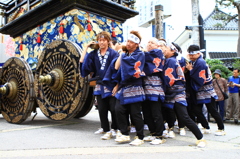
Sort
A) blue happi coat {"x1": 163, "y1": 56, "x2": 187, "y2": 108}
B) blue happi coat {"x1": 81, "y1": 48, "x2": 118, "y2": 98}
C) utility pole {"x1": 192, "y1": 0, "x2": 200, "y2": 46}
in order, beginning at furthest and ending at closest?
utility pole {"x1": 192, "y1": 0, "x2": 200, "y2": 46}, blue happi coat {"x1": 81, "y1": 48, "x2": 118, "y2": 98}, blue happi coat {"x1": 163, "y1": 56, "x2": 187, "y2": 108}

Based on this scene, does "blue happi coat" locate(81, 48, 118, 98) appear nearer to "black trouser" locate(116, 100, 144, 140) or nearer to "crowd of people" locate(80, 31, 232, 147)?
"crowd of people" locate(80, 31, 232, 147)

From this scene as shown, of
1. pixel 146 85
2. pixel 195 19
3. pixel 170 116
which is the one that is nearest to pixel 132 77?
pixel 146 85

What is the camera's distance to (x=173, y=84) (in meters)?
3.57

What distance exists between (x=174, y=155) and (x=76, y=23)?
3199 millimetres

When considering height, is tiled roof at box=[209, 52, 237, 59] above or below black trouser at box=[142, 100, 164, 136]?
above

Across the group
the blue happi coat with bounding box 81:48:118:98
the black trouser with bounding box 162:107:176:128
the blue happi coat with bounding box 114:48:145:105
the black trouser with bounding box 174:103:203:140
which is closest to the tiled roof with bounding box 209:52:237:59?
the black trouser with bounding box 162:107:176:128

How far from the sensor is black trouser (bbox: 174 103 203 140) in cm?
323

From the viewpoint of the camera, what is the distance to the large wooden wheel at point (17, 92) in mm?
4828

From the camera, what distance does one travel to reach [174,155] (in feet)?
8.96

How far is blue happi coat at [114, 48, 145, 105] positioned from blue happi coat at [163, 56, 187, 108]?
0.46 m

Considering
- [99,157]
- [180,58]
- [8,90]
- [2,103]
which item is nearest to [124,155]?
[99,157]

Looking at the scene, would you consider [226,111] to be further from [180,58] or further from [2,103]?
[2,103]

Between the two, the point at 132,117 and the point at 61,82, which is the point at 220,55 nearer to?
the point at 61,82

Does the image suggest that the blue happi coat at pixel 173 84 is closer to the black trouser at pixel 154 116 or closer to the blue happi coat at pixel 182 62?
the black trouser at pixel 154 116
